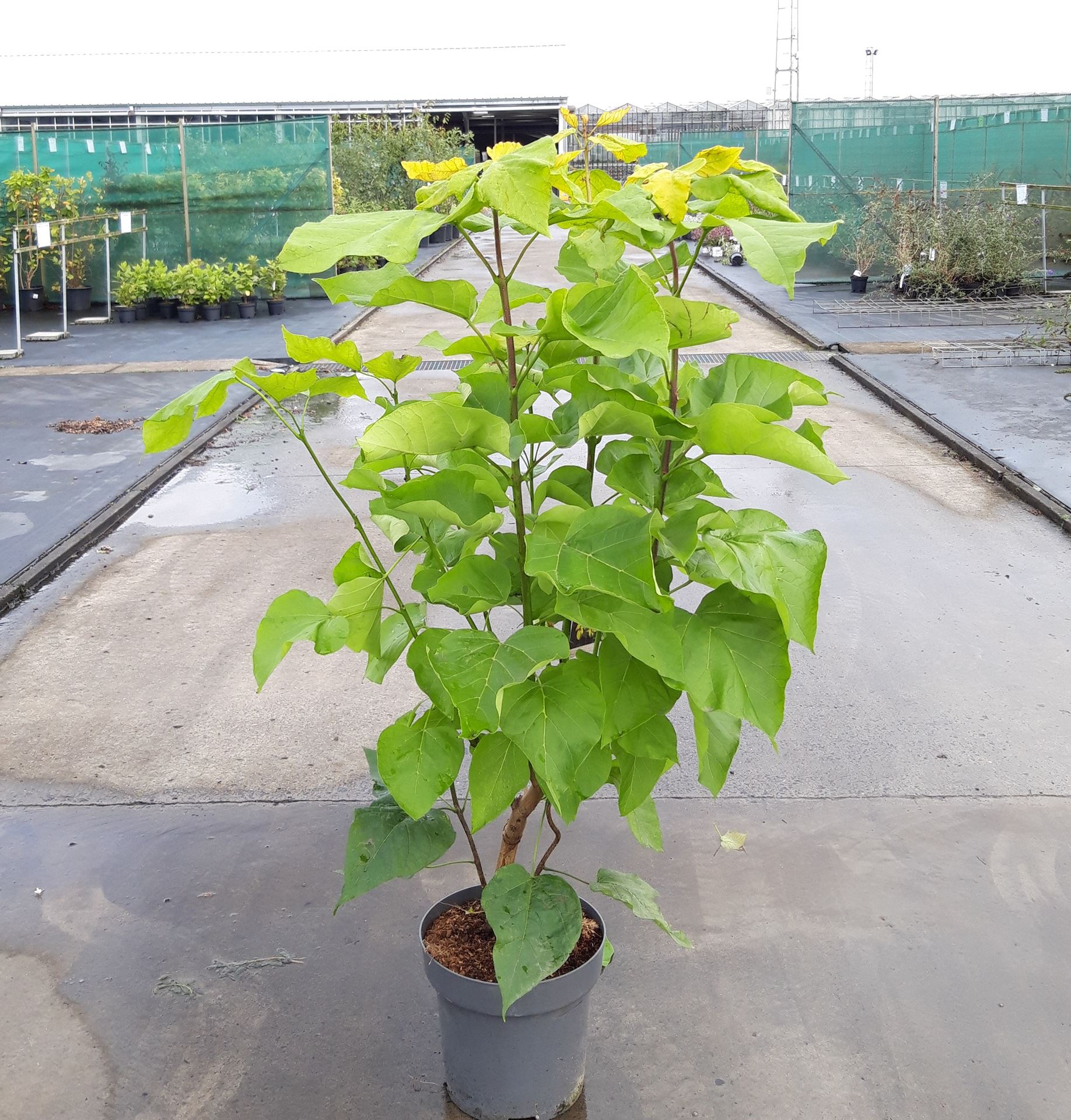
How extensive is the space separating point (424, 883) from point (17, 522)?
4202mm

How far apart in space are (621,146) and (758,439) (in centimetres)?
56

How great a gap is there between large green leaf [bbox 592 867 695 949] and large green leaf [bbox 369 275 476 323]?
104 cm

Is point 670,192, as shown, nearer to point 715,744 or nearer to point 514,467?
point 514,467

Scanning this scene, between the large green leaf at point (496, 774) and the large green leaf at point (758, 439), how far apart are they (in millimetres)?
571

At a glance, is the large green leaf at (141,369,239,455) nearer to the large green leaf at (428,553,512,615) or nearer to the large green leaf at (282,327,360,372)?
the large green leaf at (282,327,360,372)

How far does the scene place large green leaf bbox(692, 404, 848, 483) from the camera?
1588 mm

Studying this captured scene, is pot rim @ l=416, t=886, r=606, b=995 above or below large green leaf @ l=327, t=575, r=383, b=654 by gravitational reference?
below

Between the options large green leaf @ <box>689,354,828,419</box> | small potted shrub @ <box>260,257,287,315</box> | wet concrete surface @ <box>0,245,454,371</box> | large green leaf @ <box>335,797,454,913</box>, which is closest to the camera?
large green leaf @ <box>689,354,828,419</box>

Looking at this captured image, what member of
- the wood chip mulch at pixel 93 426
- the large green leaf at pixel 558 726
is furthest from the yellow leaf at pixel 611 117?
the wood chip mulch at pixel 93 426

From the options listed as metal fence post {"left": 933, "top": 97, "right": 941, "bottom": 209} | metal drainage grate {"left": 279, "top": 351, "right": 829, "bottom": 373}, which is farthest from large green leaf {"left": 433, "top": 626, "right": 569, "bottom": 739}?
metal fence post {"left": 933, "top": 97, "right": 941, "bottom": 209}

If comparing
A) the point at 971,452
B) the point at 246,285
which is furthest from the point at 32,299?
the point at 971,452

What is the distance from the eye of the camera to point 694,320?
1.83 metres

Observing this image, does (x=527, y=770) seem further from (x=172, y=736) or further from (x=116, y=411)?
(x=116, y=411)

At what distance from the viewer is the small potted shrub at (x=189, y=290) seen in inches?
574
